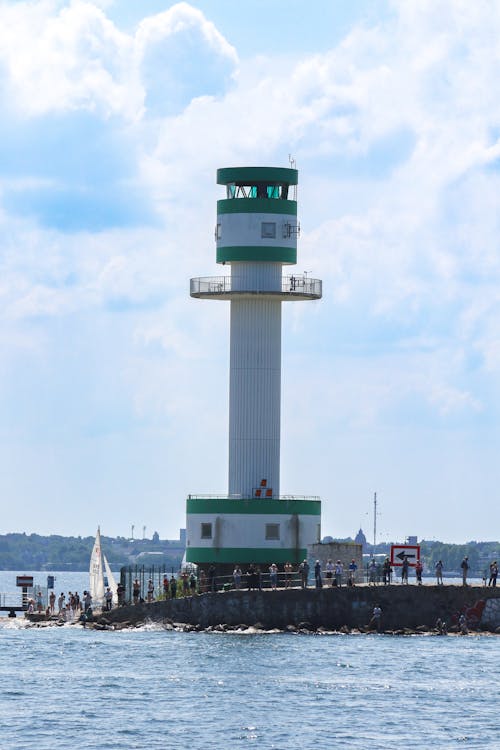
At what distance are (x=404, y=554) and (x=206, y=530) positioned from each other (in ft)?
29.3

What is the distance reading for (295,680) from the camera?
60.6 m

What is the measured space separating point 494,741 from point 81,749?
10.6 m

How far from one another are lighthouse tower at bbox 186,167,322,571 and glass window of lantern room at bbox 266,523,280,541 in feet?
2.45

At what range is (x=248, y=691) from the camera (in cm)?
5828

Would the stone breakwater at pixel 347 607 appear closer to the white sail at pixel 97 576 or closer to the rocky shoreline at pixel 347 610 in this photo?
the rocky shoreline at pixel 347 610

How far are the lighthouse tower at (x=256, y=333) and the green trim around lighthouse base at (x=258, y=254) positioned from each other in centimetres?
4

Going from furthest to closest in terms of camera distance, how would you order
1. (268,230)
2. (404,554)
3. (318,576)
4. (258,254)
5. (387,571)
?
(268,230), (258,254), (404,554), (387,571), (318,576)

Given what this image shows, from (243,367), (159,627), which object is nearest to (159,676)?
(159,627)

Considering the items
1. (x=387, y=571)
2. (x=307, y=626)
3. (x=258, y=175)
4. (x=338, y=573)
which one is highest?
(x=258, y=175)

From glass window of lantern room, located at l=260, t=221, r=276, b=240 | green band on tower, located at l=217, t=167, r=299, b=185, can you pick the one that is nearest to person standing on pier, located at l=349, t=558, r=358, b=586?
glass window of lantern room, located at l=260, t=221, r=276, b=240

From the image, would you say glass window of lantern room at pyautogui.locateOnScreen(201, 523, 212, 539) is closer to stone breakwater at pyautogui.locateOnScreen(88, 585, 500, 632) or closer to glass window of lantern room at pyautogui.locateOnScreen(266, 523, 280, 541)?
glass window of lantern room at pyautogui.locateOnScreen(266, 523, 280, 541)

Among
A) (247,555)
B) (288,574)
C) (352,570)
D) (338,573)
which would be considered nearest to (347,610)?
(338,573)

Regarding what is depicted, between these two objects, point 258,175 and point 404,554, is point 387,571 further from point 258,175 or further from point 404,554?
point 258,175

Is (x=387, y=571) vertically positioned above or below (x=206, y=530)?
below
